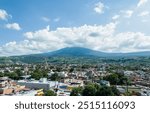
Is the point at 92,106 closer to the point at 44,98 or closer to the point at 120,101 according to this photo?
the point at 120,101

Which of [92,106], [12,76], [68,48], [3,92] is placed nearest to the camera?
[92,106]

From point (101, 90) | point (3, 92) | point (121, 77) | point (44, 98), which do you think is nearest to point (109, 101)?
point (44, 98)

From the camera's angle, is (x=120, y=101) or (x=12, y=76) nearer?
(x=120, y=101)

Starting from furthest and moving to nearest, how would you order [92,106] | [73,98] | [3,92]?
1. [3,92]
2. [73,98]
3. [92,106]

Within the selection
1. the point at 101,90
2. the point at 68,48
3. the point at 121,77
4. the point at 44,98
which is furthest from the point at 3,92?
the point at 68,48

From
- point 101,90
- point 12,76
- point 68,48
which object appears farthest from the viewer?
point 68,48

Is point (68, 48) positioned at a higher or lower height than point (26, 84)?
higher

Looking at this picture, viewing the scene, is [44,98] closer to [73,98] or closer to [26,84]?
[73,98]

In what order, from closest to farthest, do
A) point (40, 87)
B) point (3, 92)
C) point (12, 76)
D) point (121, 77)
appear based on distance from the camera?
point (3, 92)
point (40, 87)
point (121, 77)
point (12, 76)

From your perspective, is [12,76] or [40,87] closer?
[40,87]
